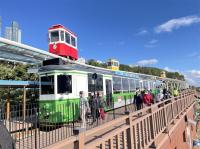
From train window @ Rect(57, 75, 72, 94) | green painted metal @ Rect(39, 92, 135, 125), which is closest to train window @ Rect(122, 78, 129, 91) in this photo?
green painted metal @ Rect(39, 92, 135, 125)

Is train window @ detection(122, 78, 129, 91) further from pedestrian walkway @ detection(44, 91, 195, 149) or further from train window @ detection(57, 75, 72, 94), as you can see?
pedestrian walkway @ detection(44, 91, 195, 149)

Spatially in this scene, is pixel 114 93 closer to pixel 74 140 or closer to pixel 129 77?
pixel 129 77

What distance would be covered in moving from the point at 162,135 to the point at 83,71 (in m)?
6.01

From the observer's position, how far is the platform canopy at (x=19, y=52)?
40.8 feet

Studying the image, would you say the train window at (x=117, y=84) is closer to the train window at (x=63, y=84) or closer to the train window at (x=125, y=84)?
the train window at (x=125, y=84)

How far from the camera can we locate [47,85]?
13.1m

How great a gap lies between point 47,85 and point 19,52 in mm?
3126

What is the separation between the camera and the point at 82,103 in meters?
12.1

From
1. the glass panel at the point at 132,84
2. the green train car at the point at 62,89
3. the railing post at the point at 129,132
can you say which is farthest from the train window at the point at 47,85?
the glass panel at the point at 132,84

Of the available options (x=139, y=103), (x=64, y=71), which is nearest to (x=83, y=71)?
(x=64, y=71)

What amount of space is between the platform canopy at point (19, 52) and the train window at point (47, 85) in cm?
233

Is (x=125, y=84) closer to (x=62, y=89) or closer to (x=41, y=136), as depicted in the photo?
(x=62, y=89)

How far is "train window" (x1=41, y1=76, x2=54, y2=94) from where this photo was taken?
1291 centimetres

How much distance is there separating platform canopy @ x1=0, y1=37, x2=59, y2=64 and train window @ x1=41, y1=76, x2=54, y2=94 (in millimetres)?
2331
